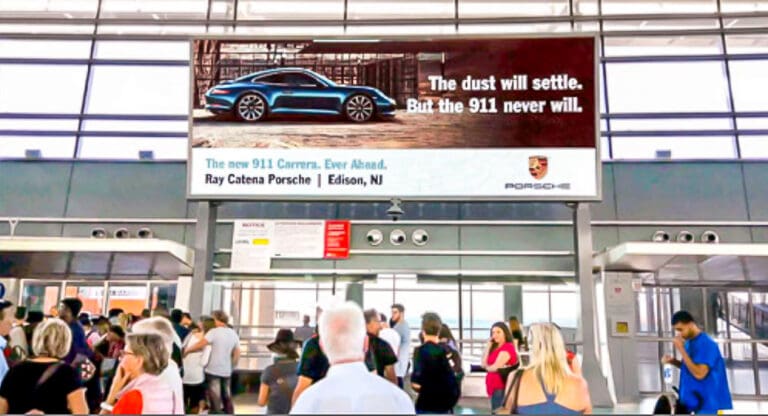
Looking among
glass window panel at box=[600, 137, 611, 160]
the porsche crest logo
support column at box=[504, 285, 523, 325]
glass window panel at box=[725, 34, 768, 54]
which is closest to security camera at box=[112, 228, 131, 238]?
support column at box=[504, 285, 523, 325]

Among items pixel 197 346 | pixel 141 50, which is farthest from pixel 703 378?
pixel 141 50

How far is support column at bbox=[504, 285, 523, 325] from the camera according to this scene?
1341 centimetres

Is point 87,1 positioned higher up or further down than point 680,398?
higher up

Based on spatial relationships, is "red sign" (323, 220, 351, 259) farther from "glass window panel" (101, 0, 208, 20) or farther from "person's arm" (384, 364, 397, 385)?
"glass window panel" (101, 0, 208, 20)

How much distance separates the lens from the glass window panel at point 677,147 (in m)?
13.6

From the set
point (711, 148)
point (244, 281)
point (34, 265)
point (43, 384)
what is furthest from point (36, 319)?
point (711, 148)

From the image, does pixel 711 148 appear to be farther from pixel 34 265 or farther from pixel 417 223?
pixel 34 265

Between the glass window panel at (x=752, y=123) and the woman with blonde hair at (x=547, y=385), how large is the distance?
39.3 feet

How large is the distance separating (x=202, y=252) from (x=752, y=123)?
36.1ft

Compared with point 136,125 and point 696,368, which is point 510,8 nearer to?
point 136,125

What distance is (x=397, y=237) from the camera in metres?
13.2

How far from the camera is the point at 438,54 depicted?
10617mm

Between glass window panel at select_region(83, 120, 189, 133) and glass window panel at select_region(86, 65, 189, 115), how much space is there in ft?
0.88

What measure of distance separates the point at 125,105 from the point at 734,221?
12.4 m
